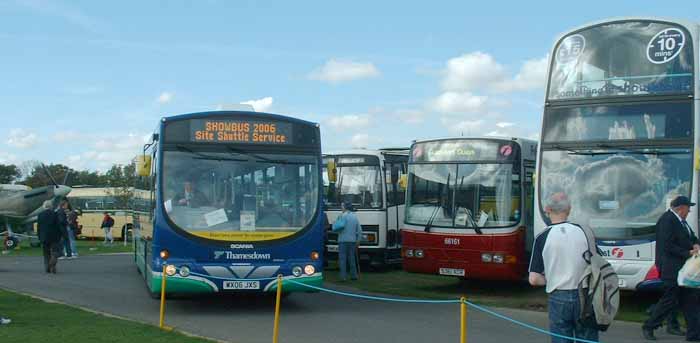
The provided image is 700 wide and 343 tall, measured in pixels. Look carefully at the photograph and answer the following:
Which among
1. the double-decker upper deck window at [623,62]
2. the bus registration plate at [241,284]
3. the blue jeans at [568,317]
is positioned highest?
the double-decker upper deck window at [623,62]

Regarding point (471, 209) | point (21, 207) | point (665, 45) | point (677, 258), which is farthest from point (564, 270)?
point (21, 207)

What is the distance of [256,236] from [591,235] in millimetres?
6598

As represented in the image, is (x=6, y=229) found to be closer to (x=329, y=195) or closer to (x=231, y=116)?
(x=329, y=195)

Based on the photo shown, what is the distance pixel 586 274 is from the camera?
6980mm

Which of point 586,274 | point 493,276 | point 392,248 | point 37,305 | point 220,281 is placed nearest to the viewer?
point 586,274

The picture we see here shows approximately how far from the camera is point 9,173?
322ft

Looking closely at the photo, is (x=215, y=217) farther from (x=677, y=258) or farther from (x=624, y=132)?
(x=624, y=132)

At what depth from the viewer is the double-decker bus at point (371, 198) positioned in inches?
859

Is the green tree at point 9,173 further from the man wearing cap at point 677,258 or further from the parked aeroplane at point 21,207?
the man wearing cap at point 677,258

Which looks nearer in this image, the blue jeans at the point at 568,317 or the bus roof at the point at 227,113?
the blue jeans at the point at 568,317

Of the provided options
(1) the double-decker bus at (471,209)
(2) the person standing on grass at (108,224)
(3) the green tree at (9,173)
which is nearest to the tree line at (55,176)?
(3) the green tree at (9,173)

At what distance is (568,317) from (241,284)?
21.7 ft

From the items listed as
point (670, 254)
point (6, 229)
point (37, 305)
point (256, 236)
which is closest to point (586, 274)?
point (670, 254)

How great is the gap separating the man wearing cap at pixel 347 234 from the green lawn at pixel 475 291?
1.76 ft
